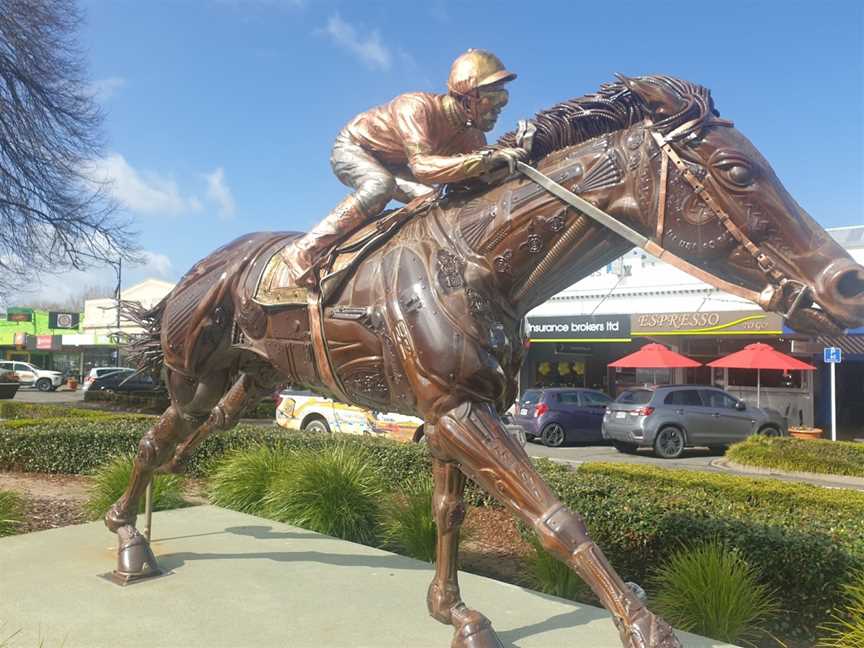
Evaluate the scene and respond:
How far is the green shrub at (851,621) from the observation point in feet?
10.7

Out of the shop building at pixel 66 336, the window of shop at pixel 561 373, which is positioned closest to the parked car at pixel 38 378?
the shop building at pixel 66 336

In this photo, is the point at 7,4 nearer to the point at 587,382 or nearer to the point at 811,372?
the point at 587,382

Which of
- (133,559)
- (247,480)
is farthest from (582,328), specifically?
(133,559)

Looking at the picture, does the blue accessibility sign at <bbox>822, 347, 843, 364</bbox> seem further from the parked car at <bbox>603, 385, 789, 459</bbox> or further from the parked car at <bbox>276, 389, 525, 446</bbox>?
the parked car at <bbox>276, 389, 525, 446</bbox>

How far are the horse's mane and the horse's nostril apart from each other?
680 millimetres

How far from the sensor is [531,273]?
8.52 ft

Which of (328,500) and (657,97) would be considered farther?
(328,500)

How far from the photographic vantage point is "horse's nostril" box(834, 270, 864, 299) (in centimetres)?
211

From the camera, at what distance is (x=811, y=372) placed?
19016 millimetres

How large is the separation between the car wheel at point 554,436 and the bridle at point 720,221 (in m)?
15.0

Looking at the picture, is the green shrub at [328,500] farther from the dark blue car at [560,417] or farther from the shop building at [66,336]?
the shop building at [66,336]

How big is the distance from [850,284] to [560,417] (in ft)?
49.8

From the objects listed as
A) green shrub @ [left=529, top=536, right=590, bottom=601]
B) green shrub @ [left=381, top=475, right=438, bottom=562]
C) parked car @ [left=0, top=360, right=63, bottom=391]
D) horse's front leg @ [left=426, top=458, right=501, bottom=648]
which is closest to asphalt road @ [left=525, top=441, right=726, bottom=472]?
green shrub @ [left=381, top=475, right=438, bottom=562]

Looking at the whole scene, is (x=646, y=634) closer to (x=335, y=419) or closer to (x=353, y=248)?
(x=353, y=248)
